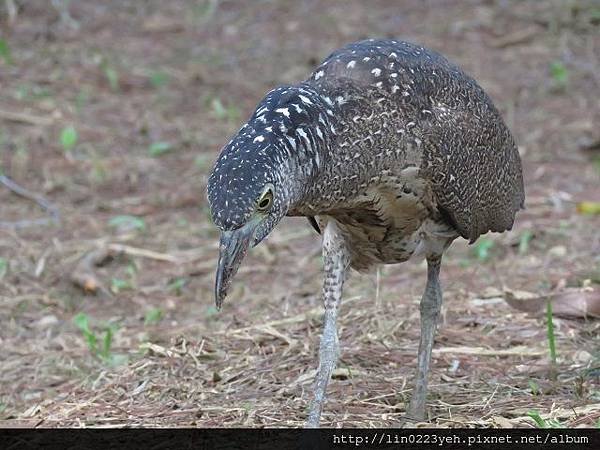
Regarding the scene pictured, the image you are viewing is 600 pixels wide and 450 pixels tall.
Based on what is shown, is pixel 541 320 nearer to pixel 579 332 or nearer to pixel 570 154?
pixel 579 332

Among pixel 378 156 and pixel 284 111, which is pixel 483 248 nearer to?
pixel 378 156

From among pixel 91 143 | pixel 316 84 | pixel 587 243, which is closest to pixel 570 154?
pixel 587 243

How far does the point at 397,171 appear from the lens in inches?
201

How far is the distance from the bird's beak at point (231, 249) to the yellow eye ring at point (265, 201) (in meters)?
0.05

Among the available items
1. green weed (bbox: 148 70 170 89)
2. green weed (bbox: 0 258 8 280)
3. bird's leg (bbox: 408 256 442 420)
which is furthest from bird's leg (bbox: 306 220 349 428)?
green weed (bbox: 148 70 170 89)

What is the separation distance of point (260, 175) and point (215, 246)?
5535mm

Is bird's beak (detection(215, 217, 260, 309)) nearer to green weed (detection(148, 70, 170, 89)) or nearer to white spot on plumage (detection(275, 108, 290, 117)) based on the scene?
white spot on plumage (detection(275, 108, 290, 117))

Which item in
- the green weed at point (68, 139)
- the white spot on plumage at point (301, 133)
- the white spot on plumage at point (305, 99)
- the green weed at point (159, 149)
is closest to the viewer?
the white spot on plumage at point (301, 133)

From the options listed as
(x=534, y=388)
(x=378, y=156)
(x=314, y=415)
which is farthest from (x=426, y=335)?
(x=378, y=156)

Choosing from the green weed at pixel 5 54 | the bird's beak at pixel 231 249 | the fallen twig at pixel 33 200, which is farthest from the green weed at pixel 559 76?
the bird's beak at pixel 231 249

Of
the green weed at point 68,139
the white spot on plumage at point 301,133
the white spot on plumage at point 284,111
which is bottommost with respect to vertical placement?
the green weed at point 68,139

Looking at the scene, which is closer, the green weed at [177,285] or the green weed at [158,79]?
the green weed at [177,285]

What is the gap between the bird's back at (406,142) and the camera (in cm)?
491

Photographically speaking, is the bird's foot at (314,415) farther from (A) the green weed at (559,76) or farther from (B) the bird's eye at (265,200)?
(A) the green weed at (559,76)
